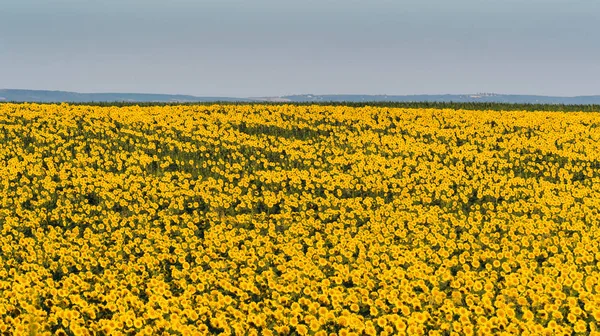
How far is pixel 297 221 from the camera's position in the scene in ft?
52.0

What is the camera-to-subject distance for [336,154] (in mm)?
22359

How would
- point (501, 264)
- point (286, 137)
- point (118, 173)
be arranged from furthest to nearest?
point (286, 137), point (118, 173), point (501, 264)

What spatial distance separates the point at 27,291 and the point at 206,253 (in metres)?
3.96

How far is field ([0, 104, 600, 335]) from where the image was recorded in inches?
353

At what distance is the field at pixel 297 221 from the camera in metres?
8.98

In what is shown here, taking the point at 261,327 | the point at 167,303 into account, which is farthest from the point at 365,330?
the point at 167,303

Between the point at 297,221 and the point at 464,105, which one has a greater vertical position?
the point at 464,105

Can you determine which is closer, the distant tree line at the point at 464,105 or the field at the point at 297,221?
the field at the point at 297,221

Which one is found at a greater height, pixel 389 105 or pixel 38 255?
pixel 389 105

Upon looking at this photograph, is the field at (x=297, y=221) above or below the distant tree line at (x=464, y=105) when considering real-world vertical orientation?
below

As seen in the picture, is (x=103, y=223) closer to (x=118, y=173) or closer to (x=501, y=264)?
(x=118, y=173)

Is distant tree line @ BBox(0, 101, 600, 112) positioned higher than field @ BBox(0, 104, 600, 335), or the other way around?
distant tree line @ BBox(0, 101, 600, 112)

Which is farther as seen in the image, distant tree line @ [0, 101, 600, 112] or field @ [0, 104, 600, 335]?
distant tree line @ [0, 101, 600, 112]

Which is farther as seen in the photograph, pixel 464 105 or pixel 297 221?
pixel 464 105
